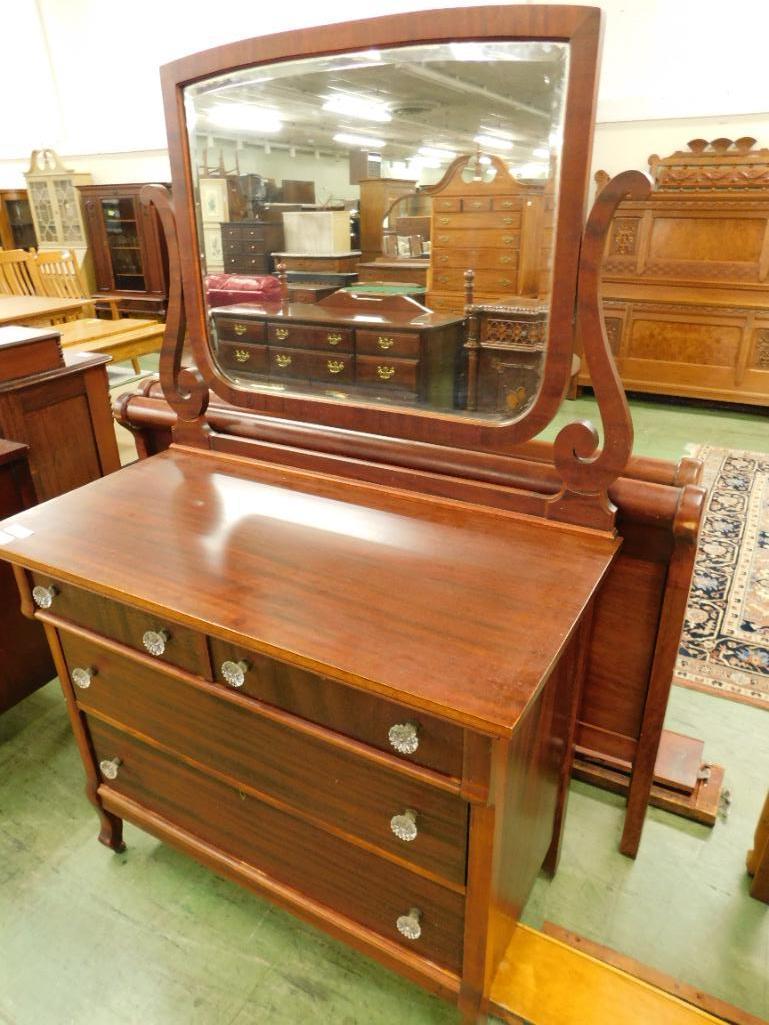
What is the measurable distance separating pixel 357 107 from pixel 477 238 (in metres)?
0.38

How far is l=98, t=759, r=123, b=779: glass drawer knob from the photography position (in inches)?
56.2

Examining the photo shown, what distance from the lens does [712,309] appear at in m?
4.39

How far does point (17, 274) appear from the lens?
18.4 ft

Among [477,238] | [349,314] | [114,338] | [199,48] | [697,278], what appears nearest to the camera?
[477,238]

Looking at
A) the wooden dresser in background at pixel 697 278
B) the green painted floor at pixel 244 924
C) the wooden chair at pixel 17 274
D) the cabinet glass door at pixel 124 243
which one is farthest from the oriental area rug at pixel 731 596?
the cabinet glass door at pixel 124 243

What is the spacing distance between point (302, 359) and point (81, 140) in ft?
22.4

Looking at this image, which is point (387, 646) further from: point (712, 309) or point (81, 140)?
point (81, 140)

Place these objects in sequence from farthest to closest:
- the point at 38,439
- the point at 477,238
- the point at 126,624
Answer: the point at 38,439, the point at 477,238, the point at 126,624

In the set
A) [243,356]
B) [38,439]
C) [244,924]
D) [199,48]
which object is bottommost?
[244,924]

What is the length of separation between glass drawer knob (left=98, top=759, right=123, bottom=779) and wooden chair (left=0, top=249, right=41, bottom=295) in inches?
202

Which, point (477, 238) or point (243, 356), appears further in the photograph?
point (243, 356)

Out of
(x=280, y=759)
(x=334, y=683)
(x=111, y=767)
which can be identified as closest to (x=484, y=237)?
(x=334, y=683)

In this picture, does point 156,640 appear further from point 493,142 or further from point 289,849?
point 493,142

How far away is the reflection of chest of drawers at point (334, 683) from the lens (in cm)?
90
